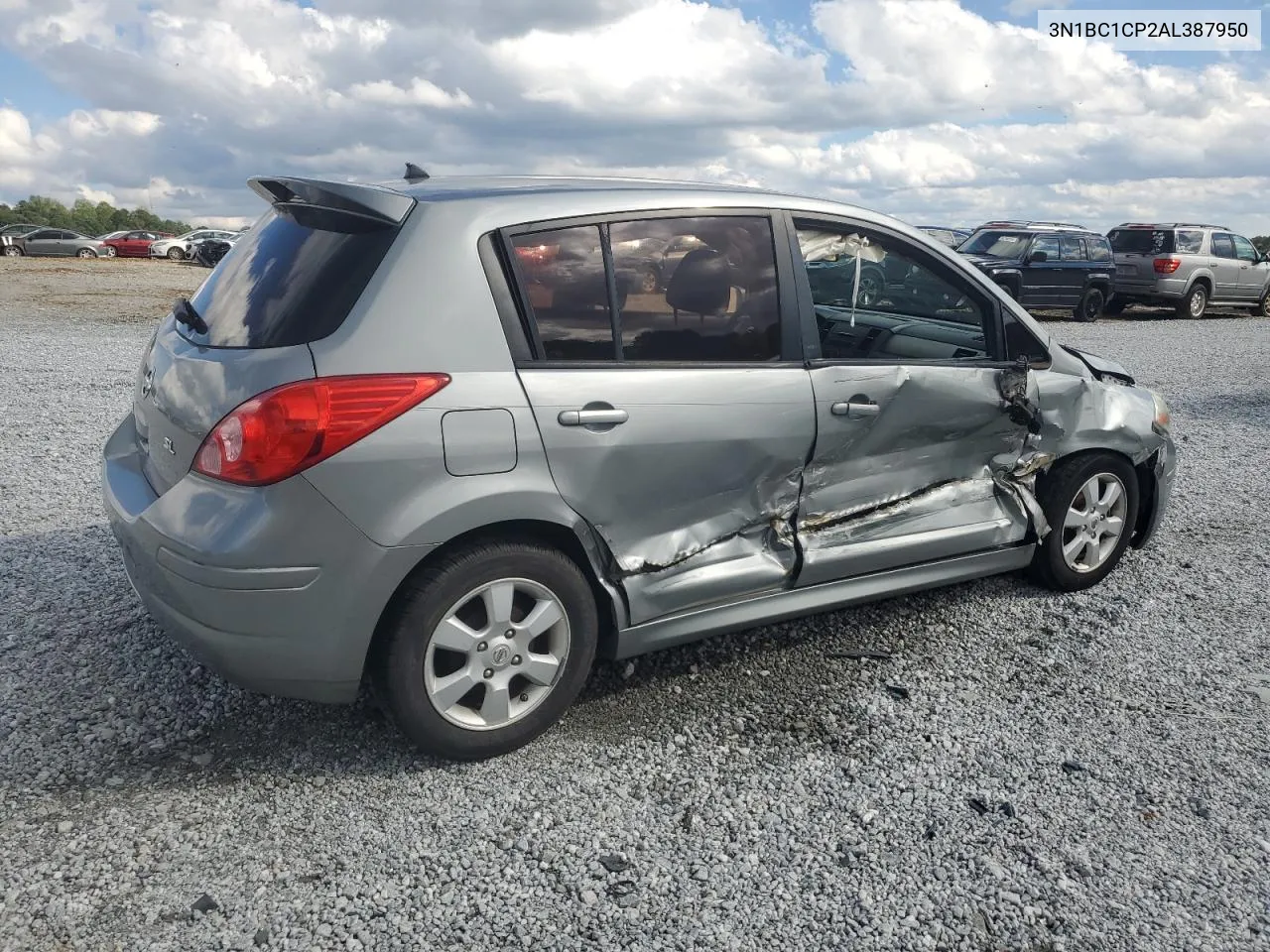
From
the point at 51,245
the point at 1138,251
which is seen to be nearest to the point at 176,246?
the point at 51,245

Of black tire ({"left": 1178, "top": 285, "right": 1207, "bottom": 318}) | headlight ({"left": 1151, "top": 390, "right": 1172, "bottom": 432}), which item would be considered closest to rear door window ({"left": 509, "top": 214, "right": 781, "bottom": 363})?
headlight ({"left": 1151, "top": 390, "right": 1172, "bottom": 432})

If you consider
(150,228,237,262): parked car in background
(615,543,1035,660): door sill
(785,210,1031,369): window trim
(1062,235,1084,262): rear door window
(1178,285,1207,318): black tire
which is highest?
(150,228,237,262): parked car in background

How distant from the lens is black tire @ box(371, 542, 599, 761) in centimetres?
298

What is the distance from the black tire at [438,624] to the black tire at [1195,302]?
70.2 feet

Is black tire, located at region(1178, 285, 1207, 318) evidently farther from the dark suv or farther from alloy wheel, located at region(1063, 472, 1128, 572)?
alloy wheel, located at region(1063, 472, 1128, 572)

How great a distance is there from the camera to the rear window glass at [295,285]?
9.66 feet

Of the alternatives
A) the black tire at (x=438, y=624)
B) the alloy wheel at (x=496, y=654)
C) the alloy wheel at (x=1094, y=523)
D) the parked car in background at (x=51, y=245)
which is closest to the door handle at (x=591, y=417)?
the black tire at (x=438, y=624)

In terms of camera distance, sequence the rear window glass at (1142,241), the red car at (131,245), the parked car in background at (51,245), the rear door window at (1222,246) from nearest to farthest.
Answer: the rear window glass at (1142,241) → the rear door window at (1222,246) → the parked car in background at (51,245) → the red car at (131,245)

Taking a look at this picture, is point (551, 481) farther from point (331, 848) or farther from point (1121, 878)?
point (1121, 878)

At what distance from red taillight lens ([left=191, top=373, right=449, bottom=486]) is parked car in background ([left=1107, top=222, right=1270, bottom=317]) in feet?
69.0

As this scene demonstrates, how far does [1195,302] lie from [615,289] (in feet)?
71.3

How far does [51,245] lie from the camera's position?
129 feet

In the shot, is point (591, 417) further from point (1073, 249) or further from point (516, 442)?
point (1073, 249)

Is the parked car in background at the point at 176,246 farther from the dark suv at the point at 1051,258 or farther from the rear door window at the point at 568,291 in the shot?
the rear door window at the point at 568,291
